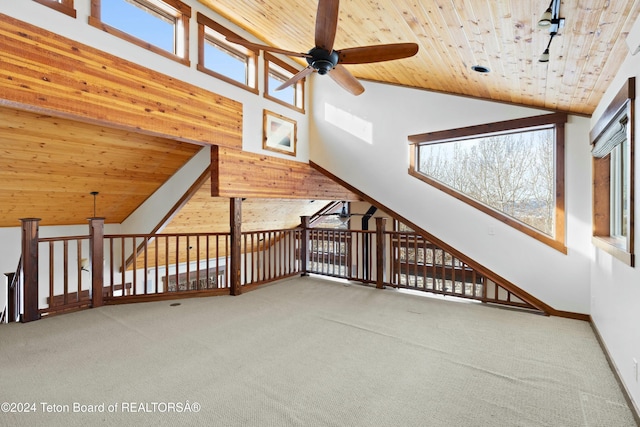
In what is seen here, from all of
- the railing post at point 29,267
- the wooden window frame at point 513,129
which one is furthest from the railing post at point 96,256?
the wooden window frame at point 513,129

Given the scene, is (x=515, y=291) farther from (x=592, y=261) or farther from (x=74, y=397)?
(x=74, y=397)

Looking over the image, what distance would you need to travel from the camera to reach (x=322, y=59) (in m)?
2.61

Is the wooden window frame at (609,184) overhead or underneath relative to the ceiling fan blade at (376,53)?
underneath

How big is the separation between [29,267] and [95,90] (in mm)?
2131

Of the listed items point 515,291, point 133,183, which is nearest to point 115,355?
point 133,183

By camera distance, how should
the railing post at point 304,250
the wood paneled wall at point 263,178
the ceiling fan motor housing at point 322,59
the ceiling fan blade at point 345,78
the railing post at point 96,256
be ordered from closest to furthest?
the ceiling fan motor housing at point 322,59
the ceiling fan blade at point 345,78
the railing post at point 96,256
the wood paneled wall at point 263,178
the railing post at point 304,250

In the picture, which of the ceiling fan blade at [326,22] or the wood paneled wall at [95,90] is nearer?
the ceiling fan blade at [326,22]

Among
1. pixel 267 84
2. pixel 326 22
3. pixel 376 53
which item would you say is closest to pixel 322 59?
pixel 326 22

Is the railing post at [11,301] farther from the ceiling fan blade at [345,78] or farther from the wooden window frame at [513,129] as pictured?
the wooden window frame at [513,129]

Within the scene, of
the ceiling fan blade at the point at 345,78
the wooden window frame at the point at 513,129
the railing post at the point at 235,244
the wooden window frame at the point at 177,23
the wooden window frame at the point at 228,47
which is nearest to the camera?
the ceiling fan blade at the point at 345,78

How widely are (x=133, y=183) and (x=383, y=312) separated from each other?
4.55 m

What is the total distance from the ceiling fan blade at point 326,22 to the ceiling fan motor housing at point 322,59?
4 centimetres

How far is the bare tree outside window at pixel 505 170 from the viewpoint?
13.6 feet

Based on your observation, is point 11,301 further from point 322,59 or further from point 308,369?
point 322,59
